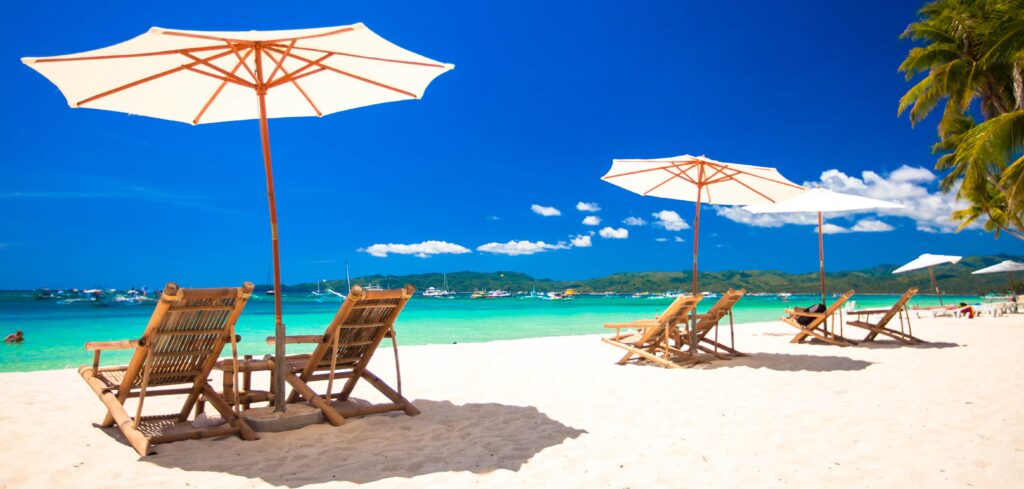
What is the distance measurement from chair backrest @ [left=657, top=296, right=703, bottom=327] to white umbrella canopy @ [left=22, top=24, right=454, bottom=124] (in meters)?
3.87

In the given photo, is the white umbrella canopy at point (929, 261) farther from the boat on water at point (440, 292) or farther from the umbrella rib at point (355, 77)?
the boat on water at point (440, 292)

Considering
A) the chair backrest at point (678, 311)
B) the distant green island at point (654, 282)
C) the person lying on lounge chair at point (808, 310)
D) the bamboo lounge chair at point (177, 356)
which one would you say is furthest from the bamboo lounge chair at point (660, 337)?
the distant green island at point (654, 282)

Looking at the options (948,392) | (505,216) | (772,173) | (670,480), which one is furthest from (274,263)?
(505,216)

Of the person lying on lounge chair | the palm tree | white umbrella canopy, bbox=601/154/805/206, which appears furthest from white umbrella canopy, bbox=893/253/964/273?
white umbrella canopy, bbox=601/154/805/206

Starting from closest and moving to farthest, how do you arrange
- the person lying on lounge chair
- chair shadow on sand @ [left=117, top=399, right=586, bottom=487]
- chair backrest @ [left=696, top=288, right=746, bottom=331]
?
chair shadow on sand @ [left=117, top=399, right=586, bottom=487], chair backrest @ [left=696, top=288, right=746, bottom=331], the person lying on lounge chair

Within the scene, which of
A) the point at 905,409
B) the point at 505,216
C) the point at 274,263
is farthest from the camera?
the point at 505,216

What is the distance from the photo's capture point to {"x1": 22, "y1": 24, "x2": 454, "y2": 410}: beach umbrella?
359 cm

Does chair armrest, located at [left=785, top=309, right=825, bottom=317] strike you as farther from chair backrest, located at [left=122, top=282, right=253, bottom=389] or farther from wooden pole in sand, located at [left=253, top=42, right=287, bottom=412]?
chair backrest, located at [left=122, top=282, right=253, bottom=389]

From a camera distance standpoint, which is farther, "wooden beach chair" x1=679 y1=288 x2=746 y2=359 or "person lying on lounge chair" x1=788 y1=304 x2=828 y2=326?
"person lying on lounge chair" x1=788 y1=304 x2=828 y2=326

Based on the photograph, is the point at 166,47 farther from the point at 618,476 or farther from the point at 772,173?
the point at 772,173

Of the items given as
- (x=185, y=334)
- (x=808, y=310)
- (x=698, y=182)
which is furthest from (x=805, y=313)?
(x=185, y=334)

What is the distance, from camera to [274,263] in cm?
399

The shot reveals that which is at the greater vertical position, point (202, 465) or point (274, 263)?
point (274, 263)

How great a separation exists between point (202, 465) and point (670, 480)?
2450 mm
